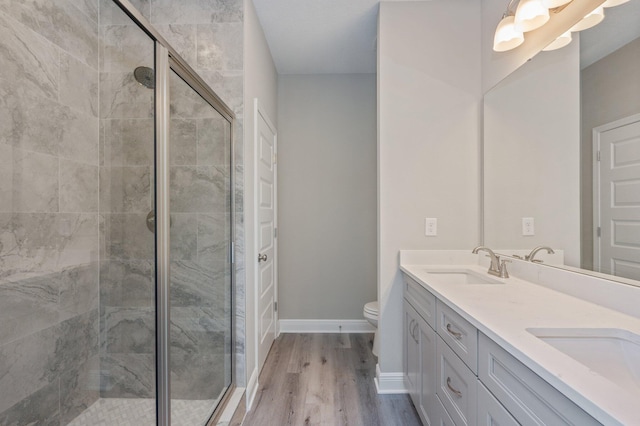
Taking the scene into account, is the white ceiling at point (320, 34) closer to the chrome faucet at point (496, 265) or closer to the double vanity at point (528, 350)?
the chrome faucet at point (496, 265)

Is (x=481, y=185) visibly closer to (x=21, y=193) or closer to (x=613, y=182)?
(x=613, y=182)

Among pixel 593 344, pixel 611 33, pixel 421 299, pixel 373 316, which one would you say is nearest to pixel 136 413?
pixel 421 299

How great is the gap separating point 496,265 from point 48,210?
247 cm

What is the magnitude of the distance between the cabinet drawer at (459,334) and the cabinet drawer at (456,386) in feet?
0.11

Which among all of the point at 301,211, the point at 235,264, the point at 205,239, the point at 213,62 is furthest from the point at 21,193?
the point at 301,211

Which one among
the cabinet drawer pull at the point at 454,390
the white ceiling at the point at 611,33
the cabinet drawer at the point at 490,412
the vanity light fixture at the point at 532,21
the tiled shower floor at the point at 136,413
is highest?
the vanity light fixture at the point at 532,21

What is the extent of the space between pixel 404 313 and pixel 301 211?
1489 millimetres

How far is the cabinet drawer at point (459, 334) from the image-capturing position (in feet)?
3.36

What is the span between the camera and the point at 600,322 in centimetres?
95

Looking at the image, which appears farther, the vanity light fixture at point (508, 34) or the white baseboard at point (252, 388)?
the white baseboard at point (252, 388)

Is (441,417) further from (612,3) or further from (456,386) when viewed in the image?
(612,3)

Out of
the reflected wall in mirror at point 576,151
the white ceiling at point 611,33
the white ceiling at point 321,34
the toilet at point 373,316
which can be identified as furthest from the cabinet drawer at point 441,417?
the white ceiling at point 321,34

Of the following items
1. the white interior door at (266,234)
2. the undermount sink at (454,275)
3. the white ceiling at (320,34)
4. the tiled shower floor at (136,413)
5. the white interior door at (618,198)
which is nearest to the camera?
the white interior door at (618,198)

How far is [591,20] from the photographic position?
121 cm
